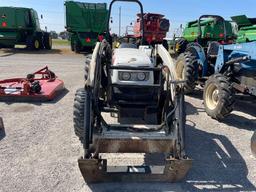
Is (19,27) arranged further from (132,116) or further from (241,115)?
(132,116)

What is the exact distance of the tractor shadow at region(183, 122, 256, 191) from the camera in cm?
373

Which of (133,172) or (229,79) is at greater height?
(229,79)

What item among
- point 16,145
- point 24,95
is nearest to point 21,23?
point 24,95

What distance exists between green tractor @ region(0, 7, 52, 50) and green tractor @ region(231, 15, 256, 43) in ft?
51.5

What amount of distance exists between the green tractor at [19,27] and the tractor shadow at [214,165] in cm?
1744

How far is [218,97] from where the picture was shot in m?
5.98

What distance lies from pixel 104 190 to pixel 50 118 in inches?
110

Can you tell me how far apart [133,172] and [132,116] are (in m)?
1.13

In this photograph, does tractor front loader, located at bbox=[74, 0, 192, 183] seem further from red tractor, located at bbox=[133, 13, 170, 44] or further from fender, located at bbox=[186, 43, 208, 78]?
red tractor, located at bbox=[133, 13, 170, 44]

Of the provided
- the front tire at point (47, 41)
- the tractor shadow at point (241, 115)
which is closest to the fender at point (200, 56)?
the tractor shadow at point (241, 115)

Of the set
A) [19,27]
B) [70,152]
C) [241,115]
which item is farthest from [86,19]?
[70,152]

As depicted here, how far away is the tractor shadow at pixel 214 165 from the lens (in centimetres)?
373

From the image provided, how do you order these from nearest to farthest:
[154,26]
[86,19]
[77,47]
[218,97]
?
1. [218,97]
2. [86,19]
3. [154,26]
4. [77,47]

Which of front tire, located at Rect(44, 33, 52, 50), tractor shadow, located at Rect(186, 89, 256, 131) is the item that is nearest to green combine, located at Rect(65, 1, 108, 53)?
front tire, located at Rect(44, 33, 52, 50)
